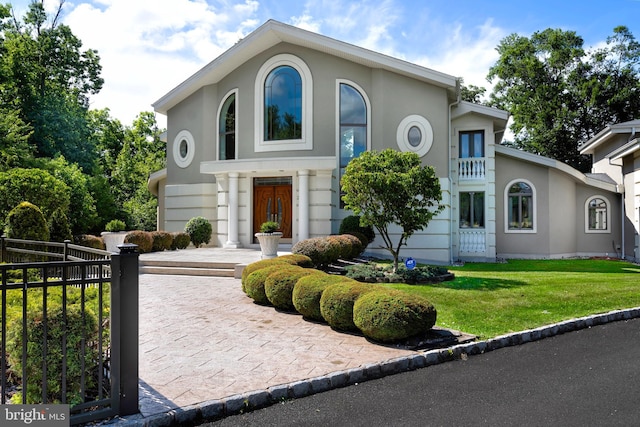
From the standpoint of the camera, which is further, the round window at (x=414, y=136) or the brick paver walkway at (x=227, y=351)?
the round window at (x=414, y=136)

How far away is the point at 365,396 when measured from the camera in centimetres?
453

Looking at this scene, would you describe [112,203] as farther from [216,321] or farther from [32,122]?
[216,321]

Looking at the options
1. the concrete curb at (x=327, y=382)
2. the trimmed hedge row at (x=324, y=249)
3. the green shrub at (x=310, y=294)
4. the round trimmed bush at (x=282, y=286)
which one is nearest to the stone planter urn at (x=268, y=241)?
the trimmed hedge row at (x=324, y=249)

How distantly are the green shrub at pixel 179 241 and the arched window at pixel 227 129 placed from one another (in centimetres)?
404

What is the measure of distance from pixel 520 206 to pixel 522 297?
37.2ft

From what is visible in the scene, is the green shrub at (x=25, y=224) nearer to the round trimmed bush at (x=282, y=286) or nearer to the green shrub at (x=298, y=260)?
the green shrub at (x=298, y=260)

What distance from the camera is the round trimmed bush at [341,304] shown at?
6.61 metres

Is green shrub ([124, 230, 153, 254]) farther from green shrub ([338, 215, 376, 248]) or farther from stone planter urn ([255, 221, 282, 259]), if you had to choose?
green shrub ([338, 215, 376, 248])

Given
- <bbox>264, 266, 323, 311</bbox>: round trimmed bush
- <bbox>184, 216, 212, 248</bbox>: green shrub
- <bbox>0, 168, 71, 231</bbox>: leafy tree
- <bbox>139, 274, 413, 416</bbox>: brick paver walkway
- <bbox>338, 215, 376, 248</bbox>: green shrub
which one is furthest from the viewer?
<bbox>184, 216, 212, 248</bbox>: green shrub

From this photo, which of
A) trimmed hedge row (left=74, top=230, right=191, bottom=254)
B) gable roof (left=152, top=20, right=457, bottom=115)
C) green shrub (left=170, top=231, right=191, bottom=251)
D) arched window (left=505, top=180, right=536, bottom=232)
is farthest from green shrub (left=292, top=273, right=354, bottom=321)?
arched window (left=505, top=180, right=536, bottom=232)

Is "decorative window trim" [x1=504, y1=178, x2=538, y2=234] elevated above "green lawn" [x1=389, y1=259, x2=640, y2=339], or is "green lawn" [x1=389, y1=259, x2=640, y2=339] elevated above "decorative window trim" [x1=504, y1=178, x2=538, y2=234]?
"decorative window trim" [x1=504, y1=178, x2=538, y2=234]

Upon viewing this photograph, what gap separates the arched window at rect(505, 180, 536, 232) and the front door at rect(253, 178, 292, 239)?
9.75 m

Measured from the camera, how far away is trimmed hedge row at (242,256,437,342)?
598 centimetres

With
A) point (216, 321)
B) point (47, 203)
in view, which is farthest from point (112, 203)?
point (216, 321)
